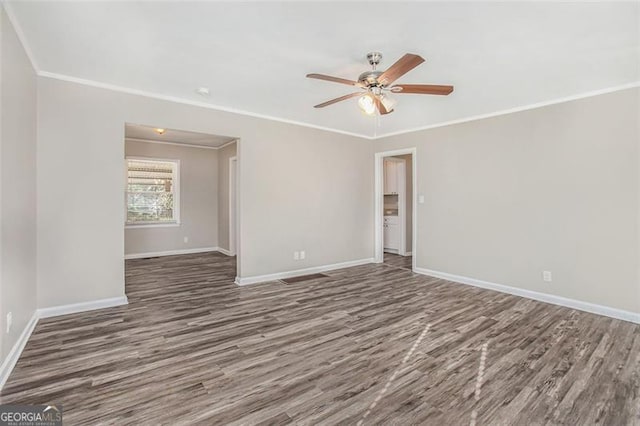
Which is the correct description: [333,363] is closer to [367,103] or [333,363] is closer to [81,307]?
[367,103]

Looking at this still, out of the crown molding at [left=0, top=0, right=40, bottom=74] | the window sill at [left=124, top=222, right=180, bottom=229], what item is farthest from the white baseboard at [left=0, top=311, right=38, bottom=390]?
the window sill at [left=124, top=222, right=180, bottom=229]

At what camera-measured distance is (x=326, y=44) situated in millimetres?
2482

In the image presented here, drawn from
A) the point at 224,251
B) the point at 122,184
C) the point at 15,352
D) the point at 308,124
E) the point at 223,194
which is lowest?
the point at 15,352

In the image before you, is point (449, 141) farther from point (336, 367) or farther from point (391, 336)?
point (336, 367)

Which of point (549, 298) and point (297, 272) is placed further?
point (297, 272)

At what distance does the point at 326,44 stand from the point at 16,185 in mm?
2677

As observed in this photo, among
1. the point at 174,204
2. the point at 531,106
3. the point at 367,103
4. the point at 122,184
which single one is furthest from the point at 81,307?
the point at 531,106

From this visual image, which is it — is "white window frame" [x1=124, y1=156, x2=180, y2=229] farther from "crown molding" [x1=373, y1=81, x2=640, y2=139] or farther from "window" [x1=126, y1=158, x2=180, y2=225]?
"crown molding" [x1=373, y1=81, x2=640, y2=139]

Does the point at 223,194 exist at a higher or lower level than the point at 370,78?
lower

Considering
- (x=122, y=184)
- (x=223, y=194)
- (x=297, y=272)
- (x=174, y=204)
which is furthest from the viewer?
(x=223, y=194)

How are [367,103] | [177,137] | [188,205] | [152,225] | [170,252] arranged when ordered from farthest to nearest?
[188,205], [170,252], [152,225], [177,137], [367,103]

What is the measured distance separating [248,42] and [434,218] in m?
3.89

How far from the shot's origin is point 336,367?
2338 millimetres

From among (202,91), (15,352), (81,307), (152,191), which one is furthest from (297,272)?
(152,191)
